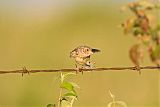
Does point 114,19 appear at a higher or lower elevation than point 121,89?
higher

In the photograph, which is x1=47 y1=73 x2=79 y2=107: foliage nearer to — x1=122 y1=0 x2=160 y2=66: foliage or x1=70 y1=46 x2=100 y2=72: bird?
x1=70 y1=46 x2=100 y2=72: bird

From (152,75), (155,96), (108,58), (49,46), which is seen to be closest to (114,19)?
(49,46)

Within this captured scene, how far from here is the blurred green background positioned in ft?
25.4

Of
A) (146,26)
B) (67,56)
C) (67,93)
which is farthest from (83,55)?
(67,56)

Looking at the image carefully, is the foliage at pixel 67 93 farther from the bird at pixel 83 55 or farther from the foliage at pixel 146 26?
the foliage at pixel 146 26

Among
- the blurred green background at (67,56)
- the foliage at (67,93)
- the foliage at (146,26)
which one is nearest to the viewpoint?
the foliage at (146,26)

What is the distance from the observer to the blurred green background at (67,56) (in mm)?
7750

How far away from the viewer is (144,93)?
7938mm

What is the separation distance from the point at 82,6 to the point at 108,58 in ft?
25.9

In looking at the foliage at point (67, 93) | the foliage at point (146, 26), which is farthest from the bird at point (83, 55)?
the foliage at point (146, 26)

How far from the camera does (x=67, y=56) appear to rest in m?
10.2

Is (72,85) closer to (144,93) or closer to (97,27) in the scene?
(144,93)

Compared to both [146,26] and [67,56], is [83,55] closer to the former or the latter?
[146,26]

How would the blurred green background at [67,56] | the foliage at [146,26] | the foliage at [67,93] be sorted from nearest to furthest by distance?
1. the foliage at [146,26]
2. the foliage at [67,93]
3. the blurred green background at [67,56]
